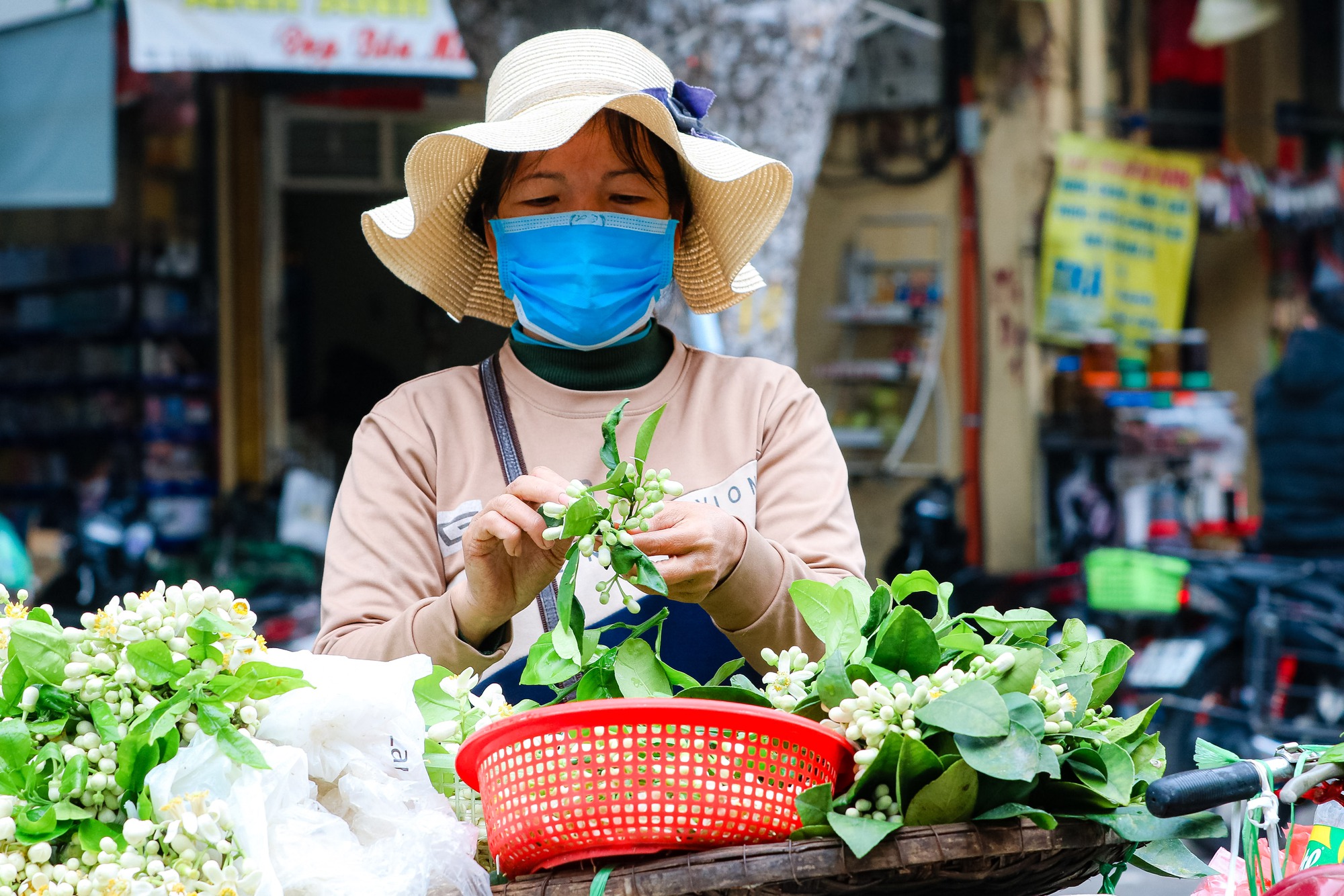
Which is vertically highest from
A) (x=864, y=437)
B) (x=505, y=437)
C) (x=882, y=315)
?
(x=882, y=315)

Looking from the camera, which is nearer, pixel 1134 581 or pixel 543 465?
pixel 543 465

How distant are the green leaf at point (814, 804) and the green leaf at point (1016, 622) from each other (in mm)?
263

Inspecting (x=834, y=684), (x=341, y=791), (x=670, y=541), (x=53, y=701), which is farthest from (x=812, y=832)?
(x=53, y=701)

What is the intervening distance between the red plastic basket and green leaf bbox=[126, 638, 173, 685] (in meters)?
0.28

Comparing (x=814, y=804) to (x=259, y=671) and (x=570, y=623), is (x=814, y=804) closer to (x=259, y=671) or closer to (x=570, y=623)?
(x=570, y=623)

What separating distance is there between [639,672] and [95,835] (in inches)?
18.6

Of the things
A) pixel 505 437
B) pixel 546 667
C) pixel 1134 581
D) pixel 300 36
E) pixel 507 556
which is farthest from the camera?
pixel 1134 581

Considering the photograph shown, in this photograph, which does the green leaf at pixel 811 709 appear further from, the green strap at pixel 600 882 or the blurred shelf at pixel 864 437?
the blurred shelf at pixel 864 437

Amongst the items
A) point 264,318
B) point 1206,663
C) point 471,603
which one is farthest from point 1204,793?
point 264,318

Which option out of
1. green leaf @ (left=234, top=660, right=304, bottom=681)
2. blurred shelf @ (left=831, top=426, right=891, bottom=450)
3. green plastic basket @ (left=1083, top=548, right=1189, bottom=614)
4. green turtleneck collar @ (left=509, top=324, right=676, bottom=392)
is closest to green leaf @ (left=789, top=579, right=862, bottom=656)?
green leaf @ (left=234, top=660, right=304, bottom=681)

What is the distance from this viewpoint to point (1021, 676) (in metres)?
1.18

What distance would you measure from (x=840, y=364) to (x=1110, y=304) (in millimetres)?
1317

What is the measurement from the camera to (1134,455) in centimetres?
644

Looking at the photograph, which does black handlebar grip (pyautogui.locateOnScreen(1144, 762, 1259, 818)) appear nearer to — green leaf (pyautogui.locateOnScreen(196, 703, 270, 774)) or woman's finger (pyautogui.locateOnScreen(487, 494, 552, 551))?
woman's finger (pyautogui.locateOnScreen(487, 494, 552, 551))
